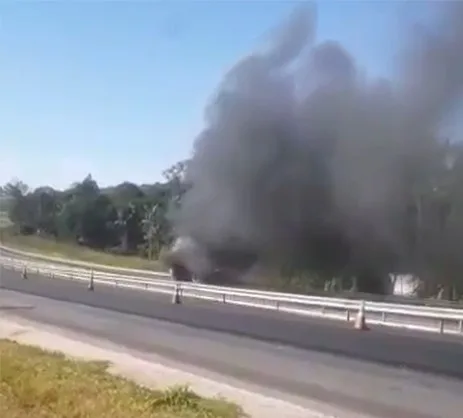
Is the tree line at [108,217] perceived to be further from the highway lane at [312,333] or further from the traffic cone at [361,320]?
the traffic cone at [361,320]

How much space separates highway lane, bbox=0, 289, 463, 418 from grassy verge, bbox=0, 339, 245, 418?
48.7 inches

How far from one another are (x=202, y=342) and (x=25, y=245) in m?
59.6

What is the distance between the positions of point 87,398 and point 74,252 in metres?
54.0

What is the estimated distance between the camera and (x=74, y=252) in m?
60.2

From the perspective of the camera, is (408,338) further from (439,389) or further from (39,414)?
(39,414)

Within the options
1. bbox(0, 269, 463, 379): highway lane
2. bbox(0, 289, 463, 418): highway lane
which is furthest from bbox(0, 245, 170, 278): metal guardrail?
bbox(0, 289, 463, 418): highway lane

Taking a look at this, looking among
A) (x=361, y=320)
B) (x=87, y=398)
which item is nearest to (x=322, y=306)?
(x=361, y=320)

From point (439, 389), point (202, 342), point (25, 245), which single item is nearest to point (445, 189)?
point (202, 342)

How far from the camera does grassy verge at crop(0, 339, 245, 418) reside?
6.58 m

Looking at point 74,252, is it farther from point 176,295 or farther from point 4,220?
point 4,220

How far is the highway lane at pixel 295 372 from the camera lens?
26.0 feet

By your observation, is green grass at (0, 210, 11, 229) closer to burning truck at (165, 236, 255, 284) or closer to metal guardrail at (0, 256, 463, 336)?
burning truck at (165, 236, 255, 284)

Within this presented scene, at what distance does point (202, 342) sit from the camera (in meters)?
13.3

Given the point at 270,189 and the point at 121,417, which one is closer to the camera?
the point at 121,417
